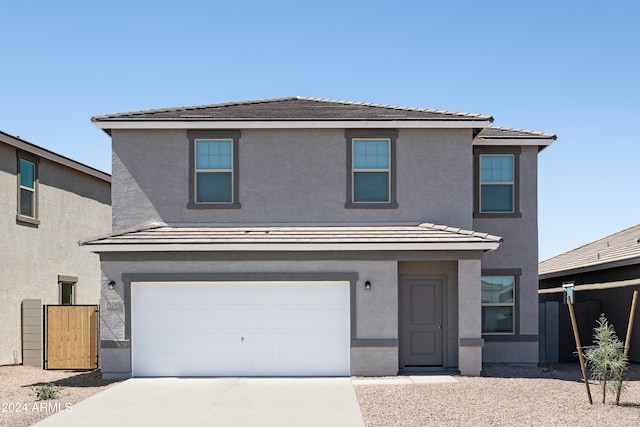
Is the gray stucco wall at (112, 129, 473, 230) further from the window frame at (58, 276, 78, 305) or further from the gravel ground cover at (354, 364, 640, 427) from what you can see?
the window frame at (58, 276, 78, 305)

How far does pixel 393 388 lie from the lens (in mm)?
13312

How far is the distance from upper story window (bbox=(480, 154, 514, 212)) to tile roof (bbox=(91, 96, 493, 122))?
163cm

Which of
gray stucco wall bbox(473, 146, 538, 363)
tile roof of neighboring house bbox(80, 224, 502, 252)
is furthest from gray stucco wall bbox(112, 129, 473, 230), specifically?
gray stucco wall bbox(473, 146, 538, 363)

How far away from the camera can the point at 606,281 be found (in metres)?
19.6

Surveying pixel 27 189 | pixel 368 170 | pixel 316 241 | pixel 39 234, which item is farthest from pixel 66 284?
pixel 368 170

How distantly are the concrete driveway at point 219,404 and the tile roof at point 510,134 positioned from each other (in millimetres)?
7468

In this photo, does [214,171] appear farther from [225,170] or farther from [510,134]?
[510,134]

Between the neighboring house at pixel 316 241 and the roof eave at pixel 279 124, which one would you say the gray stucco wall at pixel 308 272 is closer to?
the neighboring house at pixel 316 241

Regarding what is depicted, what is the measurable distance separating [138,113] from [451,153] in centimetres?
765

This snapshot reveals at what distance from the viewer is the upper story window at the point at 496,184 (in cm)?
1769

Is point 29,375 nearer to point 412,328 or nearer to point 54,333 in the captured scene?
point 54,333

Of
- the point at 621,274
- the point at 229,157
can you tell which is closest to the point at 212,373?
the point at 229,157

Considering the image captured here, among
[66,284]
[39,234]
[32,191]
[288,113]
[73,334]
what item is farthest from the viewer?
[66,284]

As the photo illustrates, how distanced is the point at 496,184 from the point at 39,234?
499 inches
